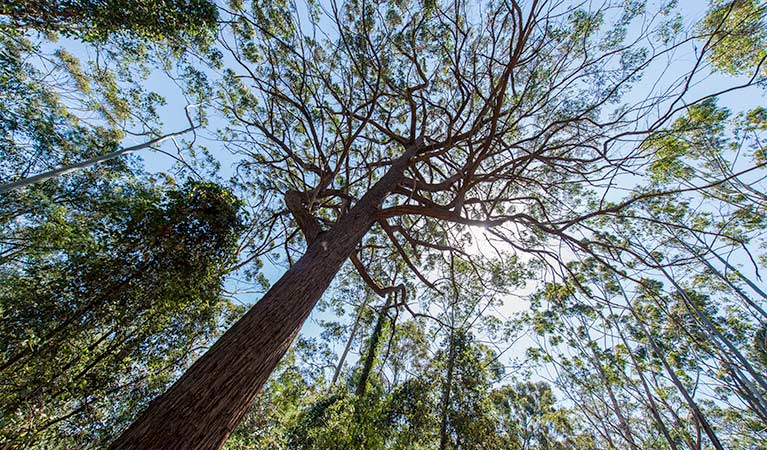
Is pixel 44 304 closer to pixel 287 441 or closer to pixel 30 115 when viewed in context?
pixel 287 441

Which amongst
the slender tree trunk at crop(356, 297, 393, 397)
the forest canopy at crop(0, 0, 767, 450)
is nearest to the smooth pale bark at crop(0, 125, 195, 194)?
the forest canopy at crop(0, 0, 767, 450)

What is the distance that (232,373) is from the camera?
1.56 metres

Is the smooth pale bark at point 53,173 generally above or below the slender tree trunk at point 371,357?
below

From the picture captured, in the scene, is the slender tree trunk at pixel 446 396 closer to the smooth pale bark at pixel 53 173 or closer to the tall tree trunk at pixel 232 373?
the tall tree trunk at pixel 232 373

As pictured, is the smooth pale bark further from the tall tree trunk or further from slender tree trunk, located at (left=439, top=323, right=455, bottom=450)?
slender tree trunk, located at (left=439, top=323, right=455, bottom=450)

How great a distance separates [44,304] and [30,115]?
4712 millimetres

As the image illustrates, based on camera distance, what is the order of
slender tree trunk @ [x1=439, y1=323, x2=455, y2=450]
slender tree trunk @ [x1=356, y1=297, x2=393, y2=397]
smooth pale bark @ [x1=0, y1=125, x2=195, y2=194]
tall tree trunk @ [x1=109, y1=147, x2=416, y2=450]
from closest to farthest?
1. tall tree trunk @ [x1=109, y1=147, x2=416, y2=450]
2. smooth pale bark @ [x1=0, y1=125, x2=195, y2=194]
3. slender tree trunk @ [x1=439, y1=323, x2=455, y2=450]
4. slender tree trunk @ [x1=356, y1=297, x2=393, y2=397]

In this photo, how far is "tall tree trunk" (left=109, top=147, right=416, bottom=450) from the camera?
4.11 ft

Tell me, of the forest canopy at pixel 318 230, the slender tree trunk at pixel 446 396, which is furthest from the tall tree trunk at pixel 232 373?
the slender tree trunk at pixel 446 396

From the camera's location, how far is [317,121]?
217 inches

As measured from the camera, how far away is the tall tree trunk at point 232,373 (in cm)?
125

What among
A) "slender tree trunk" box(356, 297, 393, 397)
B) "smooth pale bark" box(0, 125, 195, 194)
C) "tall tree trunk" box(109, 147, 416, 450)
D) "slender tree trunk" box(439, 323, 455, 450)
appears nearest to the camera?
"tall tree trunk" box(109, 147, 416, 450)

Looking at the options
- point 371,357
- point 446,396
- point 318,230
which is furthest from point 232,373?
point 371,357

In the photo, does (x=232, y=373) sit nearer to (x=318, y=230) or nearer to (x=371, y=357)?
(x=318, y=230)
